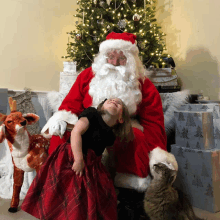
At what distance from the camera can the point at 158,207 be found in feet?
3.80

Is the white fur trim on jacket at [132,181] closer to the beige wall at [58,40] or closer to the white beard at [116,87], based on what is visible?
the white beard at [116,87]

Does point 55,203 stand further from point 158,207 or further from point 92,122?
point 158,207

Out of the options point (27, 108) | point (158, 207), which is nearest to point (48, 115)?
point (27, 108)

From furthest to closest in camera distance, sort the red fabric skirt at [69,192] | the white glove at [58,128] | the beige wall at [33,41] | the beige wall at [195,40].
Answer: the beige wall at [33,41], the beige wall at [195,40], the white glove at [58,128], the red fabric skirt at [69,192]

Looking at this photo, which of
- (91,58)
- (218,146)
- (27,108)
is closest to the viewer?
(218,146)

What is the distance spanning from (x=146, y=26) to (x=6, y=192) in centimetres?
212

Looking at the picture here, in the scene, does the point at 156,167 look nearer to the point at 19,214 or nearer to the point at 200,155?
the point at 200,155

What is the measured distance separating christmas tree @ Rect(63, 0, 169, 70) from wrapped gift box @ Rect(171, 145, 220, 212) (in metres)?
1.21

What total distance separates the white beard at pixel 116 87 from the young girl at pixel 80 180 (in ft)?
1.28

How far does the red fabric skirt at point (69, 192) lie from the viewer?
1.03m

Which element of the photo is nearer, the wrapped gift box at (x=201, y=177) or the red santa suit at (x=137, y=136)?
the red santa suit at (x=137, y=136)

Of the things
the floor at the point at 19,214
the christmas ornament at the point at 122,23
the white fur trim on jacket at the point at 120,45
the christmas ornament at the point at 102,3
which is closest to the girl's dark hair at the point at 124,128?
the white fur trim on jacket at the point at 120,45

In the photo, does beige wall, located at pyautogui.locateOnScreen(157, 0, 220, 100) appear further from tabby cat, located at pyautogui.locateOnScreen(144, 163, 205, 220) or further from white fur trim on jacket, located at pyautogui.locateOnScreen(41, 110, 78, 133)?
white fur trim on jacket, located at pyautogui.locateOnScreen(41, 110, 78, 133)

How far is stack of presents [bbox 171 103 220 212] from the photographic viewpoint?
1620mm
